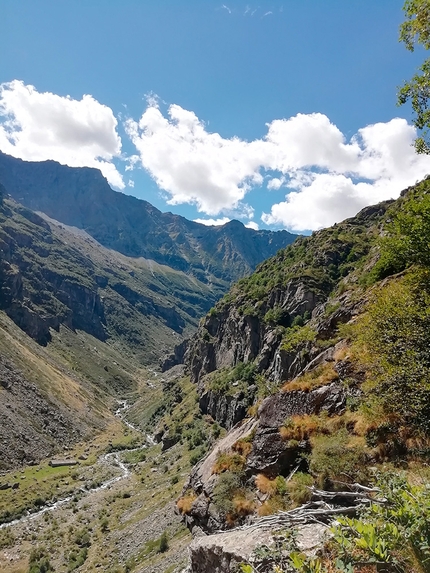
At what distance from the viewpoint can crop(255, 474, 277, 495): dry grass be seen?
15777mm

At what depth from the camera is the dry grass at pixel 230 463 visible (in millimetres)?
18844

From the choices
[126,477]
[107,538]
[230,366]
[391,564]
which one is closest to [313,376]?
[391,564]

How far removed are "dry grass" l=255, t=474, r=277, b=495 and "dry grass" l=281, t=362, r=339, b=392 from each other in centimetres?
471

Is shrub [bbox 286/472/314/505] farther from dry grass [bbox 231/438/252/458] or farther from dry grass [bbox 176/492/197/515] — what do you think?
dry grass [bbox 176/492/197/515]

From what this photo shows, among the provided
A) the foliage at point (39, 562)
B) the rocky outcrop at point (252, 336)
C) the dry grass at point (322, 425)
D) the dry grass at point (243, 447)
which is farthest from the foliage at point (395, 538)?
the foliage at point (39, 562)

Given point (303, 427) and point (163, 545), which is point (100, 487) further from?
point (303, 427)

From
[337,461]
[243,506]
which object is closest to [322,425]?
[337,461]

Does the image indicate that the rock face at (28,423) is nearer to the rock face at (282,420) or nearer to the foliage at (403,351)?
the rock face at (282,420)

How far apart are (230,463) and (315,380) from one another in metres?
6.54

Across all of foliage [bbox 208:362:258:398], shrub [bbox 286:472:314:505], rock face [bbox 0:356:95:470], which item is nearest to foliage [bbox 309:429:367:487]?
shrub [bbox 286:472:314:505]

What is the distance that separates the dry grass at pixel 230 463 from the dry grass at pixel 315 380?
14.6ft

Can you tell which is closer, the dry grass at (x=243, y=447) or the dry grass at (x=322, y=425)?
the dry grass at (x=322, y=425)

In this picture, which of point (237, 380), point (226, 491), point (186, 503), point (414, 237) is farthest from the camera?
point (237, 380)

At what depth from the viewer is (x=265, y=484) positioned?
16.5 metres
